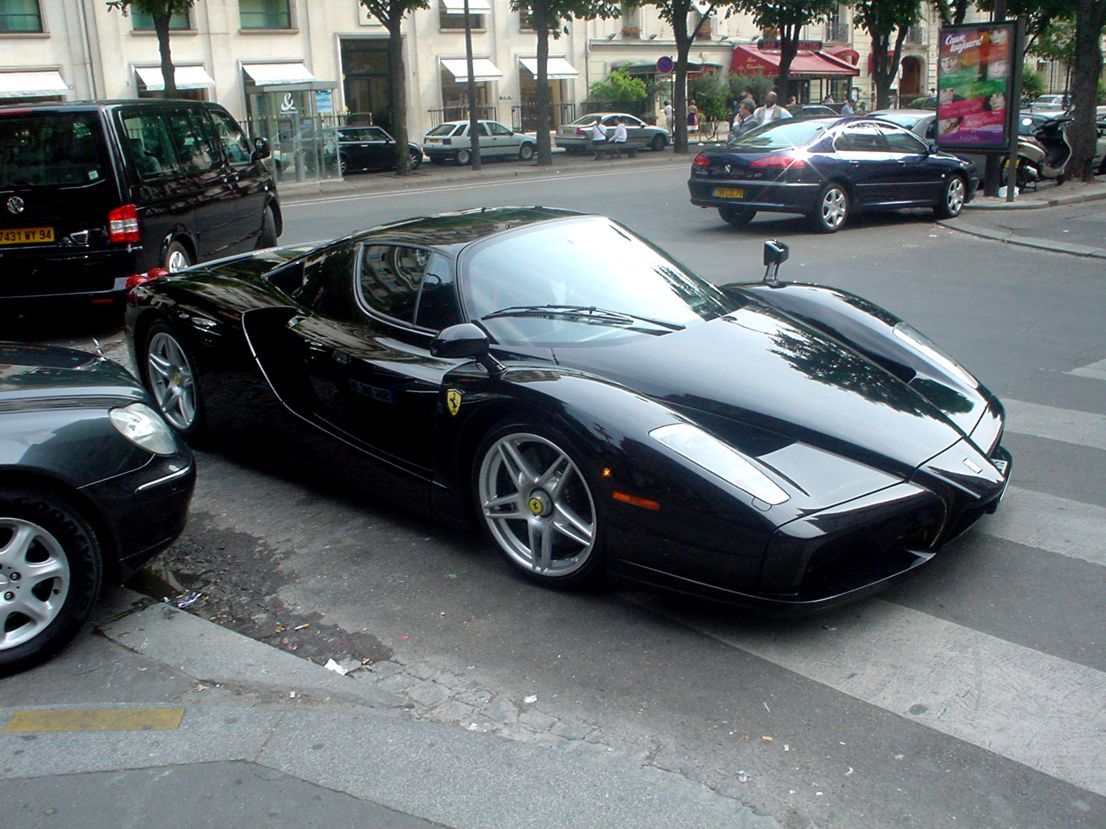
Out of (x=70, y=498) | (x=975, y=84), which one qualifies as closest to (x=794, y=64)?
(x=975, y=84)

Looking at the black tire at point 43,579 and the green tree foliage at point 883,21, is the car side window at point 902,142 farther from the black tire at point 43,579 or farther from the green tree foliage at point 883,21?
the green tree foliage at point 883,21

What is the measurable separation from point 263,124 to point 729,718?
25.5 metres

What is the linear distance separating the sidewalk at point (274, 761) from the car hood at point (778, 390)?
1.37 m

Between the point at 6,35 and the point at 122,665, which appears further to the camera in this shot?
the point at 6,35

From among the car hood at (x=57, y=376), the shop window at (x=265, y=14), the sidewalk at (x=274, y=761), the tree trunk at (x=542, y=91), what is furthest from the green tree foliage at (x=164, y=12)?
the sidewalk at (x=274, y=761)

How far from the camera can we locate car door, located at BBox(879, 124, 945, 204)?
48.7ft

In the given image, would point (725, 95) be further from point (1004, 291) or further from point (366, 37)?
point (1004, 291)

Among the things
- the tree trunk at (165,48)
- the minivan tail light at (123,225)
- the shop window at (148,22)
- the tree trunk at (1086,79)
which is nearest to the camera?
the minivan tail light at (123,225)

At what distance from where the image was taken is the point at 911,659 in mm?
3633

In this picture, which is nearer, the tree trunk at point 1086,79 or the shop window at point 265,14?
the tree trunk at point 1086,79

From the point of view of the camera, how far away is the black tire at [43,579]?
11.9 feet

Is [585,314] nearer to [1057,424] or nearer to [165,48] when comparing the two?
[1057,424]

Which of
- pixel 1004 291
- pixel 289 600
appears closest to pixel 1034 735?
pixel 289 600

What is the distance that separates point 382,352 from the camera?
15.8ft
